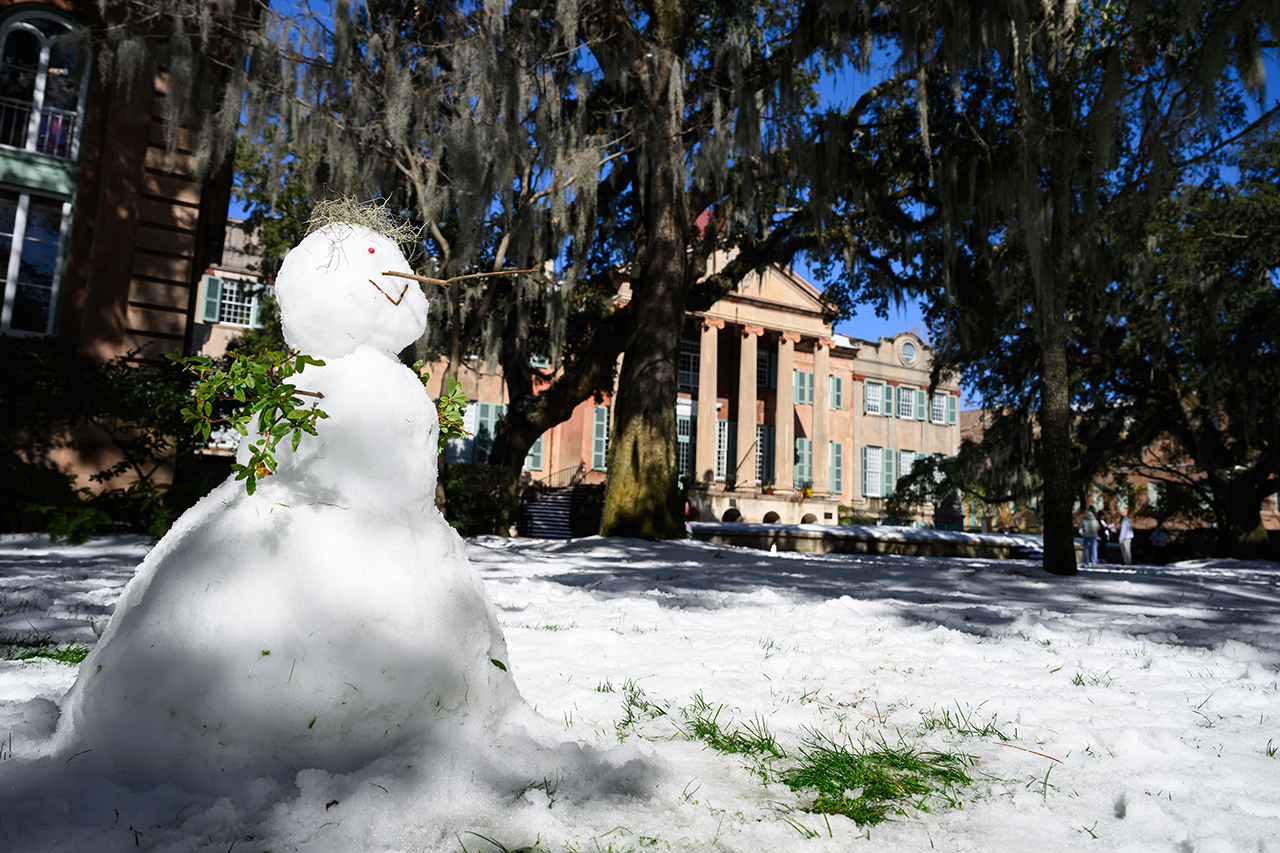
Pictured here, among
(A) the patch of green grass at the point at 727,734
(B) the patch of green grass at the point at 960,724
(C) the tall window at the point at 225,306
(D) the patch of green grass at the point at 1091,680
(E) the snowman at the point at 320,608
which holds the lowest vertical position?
(A) the patch of green grass at the point at 727,734

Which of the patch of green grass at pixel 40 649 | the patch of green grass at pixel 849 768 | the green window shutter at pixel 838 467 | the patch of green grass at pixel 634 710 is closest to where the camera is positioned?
the patch of green grass at pixel 849 768

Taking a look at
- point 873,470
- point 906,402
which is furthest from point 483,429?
point 906,402

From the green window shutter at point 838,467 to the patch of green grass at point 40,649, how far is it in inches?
1078

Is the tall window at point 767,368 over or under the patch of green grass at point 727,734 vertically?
over

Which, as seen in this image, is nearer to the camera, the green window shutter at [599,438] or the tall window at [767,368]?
the green window shutter at [599,438]

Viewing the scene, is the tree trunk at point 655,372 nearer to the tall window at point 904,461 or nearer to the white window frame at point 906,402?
the tall window at point 904,461

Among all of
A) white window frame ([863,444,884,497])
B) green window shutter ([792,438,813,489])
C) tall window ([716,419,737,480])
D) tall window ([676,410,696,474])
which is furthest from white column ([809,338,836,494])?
tall window ([676,410,696,474])

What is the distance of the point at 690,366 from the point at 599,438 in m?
4.77

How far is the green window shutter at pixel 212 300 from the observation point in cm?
1984

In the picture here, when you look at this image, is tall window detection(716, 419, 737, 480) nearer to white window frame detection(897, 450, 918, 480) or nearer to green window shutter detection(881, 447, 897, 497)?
green window shutter detection(881, 447, 897, 497)

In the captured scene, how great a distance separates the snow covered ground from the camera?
1401 millimetres

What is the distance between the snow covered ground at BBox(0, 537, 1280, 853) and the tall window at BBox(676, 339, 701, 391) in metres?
21.9

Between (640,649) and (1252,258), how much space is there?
13548 mm

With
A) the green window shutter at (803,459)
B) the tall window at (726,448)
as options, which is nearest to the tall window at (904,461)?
the green window shutter at (803,459)
